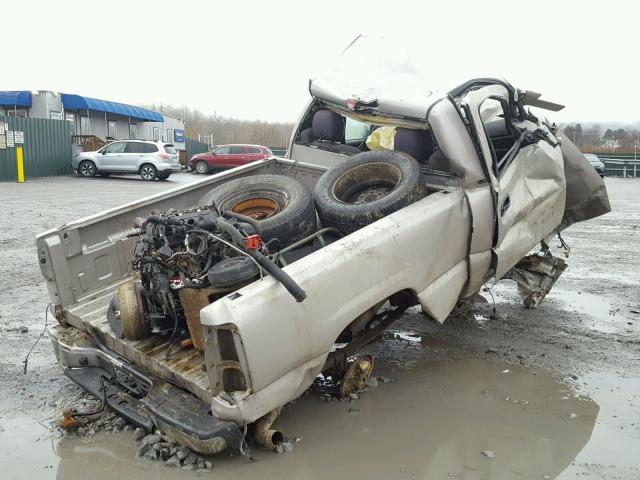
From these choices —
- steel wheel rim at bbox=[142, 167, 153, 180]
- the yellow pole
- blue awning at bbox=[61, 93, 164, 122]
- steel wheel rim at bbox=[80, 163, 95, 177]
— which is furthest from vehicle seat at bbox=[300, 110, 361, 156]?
blue awning at bbox=[61, 93, 164, 122]

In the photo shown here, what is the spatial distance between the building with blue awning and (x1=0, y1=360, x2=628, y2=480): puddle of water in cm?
2803

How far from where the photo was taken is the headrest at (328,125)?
594 centimetres

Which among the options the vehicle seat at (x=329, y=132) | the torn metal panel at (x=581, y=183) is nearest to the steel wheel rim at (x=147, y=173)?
the vehicle seat at (x=329, y=132)

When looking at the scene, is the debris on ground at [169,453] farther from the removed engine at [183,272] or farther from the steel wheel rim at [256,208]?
the steel wheel rim at [256,208]

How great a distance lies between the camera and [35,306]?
236 inches

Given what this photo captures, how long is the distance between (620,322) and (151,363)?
4391 millimetres

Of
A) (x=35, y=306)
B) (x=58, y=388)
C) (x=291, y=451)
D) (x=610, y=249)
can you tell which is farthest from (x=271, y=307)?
(x=610, y=249)

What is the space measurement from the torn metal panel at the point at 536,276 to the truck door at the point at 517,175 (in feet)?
2.22

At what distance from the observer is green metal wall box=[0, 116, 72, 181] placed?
2320 centimetres

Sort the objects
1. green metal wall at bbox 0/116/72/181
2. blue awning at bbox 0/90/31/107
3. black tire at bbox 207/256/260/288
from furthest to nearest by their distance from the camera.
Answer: blue awning at bbox 0/90/31/107 < green metal wall at bbox 0/116/72/181 < black tire at bbox 207/256/260/288

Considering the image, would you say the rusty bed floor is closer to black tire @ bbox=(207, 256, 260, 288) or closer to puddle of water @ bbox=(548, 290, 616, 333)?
black tire @ bbox=(207, 256, 260, 288)

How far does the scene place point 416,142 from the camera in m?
4.91

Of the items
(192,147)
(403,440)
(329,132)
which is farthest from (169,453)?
(192,147)

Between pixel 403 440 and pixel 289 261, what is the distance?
1.39m
